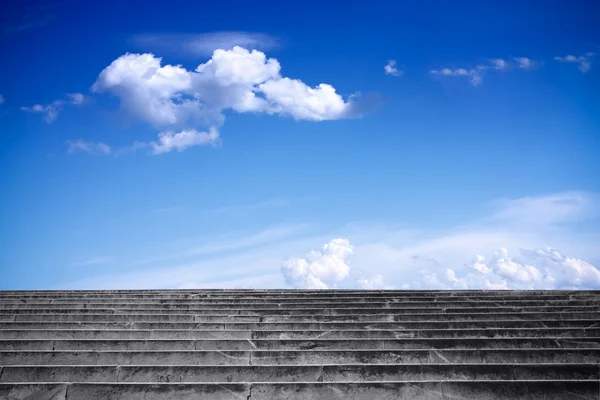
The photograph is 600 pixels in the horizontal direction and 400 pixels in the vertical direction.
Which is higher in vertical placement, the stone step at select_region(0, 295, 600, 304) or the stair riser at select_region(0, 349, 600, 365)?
the stone step at select_region(0, 295, 600, 304)

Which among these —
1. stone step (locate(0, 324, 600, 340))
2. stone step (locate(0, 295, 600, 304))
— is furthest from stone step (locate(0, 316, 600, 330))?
stone step (locate(0, 295, 600, 304))

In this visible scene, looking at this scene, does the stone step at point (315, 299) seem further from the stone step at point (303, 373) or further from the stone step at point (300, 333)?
the stone step at point (303, 373)

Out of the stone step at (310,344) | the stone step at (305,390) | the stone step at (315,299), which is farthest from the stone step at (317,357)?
the stone step at (315,299)

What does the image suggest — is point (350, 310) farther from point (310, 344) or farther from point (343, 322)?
point (310, 344)

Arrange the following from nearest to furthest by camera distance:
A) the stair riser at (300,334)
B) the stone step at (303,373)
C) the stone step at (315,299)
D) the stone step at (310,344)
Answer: the stone step at (303,373) < the stone step at (310,344) < the stair riser at (300,334) < the stone step at (315,299)

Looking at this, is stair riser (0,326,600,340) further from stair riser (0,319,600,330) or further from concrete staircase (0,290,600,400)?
stair riser (0,319,600,330)

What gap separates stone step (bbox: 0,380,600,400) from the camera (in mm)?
3572

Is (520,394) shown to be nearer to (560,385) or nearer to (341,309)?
(560,385)

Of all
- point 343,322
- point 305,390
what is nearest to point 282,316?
point 343,322

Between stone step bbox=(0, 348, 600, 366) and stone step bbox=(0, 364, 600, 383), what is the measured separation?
561 mm

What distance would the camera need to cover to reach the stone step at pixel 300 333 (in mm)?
5773

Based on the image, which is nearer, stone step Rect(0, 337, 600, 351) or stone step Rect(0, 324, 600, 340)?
stone step Rect(0, 337, 600, 351)

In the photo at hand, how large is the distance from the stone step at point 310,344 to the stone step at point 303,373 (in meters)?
1.07

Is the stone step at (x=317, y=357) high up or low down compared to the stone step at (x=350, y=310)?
down
